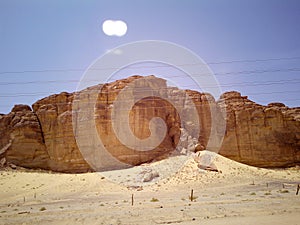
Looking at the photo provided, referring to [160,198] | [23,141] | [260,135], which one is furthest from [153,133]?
[23,141]

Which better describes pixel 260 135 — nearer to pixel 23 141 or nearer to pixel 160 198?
pixel 160 198

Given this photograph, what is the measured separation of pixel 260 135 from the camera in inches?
1799

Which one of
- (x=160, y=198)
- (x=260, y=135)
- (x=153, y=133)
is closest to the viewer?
(x=160, y=198)

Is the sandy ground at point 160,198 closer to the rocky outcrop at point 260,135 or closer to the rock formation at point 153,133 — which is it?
the rocky outcrop at point 260,135

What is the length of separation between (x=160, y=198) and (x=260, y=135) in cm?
2723

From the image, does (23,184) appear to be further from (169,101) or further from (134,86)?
(169,101)

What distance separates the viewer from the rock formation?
141ft

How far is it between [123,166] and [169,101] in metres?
14.8

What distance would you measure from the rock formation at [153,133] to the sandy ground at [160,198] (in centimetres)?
346

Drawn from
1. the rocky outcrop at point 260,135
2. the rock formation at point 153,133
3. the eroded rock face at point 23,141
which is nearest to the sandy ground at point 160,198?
the eroded rock face at point 23,141

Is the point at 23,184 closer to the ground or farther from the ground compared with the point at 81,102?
closer to the ground

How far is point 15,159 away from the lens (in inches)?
1722

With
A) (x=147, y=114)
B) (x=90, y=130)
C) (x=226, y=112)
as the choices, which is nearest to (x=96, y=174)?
(x=90, y=130)

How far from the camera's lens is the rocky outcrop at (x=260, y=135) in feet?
146
